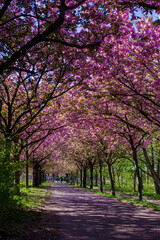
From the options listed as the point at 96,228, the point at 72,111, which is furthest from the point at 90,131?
the point at 96,228

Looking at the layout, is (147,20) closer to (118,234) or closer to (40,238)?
(118,234)


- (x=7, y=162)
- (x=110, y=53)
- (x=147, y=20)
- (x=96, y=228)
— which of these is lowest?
(x=96, y=228)

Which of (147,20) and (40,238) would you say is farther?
(147,20)

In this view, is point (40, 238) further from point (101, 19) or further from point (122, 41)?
point (122, 41)

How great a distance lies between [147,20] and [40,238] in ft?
33.6

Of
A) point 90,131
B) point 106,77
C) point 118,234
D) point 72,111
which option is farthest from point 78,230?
point 90,131

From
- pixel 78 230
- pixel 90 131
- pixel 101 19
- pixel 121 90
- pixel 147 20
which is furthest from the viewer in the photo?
pixel 90 131

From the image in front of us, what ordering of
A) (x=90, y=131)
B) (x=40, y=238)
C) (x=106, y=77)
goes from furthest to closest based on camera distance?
(x=90, y=131) → (x=106, y=77) → (x=40, y=238)

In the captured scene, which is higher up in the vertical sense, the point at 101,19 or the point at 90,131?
the point at 101,19

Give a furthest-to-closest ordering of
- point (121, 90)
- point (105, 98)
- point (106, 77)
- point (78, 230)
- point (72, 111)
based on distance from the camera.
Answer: point (72, 111)
point (105, 98)
point (121, 90)
point (106, 77)
point (78, 230)

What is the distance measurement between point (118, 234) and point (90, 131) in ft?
50.4

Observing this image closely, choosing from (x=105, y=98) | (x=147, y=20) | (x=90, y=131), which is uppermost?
(x=147, y=20)

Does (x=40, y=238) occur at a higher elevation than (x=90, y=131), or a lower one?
lower

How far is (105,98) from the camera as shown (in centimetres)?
1390
